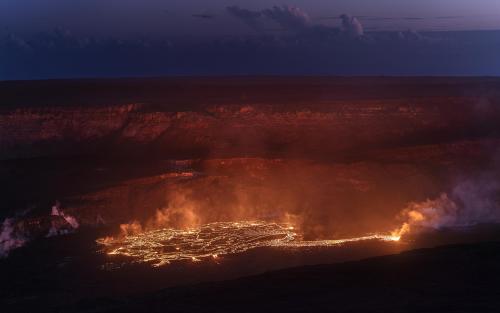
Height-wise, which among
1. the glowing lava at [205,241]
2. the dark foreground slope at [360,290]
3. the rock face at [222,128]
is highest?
the rock face at [222,128]

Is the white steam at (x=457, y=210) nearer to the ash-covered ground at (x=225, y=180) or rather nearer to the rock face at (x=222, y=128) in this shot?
the ash-covered ground at (x=225, y=180)

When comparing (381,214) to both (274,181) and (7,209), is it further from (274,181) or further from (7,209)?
(7,209)

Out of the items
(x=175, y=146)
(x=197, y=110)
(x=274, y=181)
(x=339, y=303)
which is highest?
(x=197, y=110)

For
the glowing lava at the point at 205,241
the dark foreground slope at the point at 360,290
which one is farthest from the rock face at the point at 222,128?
the dark foreground slope at the point at 360,290

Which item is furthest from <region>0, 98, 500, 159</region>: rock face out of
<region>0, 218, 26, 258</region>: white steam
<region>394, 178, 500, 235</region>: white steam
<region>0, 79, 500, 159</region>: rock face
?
<region>0, 218, 26, 258</region>: white steam

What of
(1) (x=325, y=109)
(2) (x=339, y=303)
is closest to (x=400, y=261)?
(2) (x=339, y=303)

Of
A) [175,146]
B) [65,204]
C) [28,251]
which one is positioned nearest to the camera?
[28,251]
